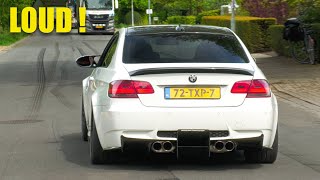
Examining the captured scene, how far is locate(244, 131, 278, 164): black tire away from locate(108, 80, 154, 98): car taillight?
1.40 m

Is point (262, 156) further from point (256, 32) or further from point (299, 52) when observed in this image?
point (256, 32)

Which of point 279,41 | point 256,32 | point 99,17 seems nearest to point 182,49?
point 279,41

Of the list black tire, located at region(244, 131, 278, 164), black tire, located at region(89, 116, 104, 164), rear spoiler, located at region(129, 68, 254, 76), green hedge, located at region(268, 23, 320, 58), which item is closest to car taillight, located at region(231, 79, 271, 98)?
rear spoiler, located at region(129, 68, 254, 76)

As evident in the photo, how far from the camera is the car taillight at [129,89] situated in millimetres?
7582

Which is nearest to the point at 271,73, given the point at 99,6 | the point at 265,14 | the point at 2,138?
the point at 2,138

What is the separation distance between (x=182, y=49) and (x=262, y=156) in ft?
4.62

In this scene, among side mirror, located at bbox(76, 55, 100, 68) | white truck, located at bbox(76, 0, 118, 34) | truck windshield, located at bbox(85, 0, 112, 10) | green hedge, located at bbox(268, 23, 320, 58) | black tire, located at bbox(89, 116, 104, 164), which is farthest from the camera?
white truck, located at bbox(76, 0, 118, 34)

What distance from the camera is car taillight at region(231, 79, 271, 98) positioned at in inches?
301

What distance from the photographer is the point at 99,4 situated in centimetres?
5919

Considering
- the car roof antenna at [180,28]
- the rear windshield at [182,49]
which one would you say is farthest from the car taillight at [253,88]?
the car roof antenna at [180,28]

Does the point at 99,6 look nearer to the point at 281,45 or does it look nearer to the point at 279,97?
the point at 281,45

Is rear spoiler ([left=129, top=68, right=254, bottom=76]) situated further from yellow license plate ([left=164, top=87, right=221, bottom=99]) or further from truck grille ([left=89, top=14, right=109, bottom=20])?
truck grille ([left=89, top=14, right=109, bottom=20])

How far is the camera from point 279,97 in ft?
51.2

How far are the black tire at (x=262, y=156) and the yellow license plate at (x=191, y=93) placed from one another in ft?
3.04
